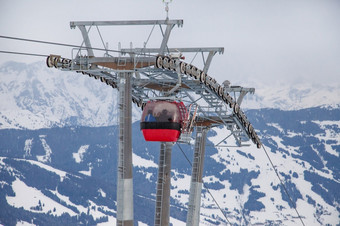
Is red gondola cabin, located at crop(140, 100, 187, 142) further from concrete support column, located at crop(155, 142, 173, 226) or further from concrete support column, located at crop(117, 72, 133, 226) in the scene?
concrete support column, located at crop(155, 142, 173, 226)

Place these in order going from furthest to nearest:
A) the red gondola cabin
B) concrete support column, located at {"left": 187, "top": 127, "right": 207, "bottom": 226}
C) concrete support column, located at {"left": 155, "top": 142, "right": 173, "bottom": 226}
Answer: concrete support column, located at {"left": 187, "top": 127, "right": 207, "bottom": 226}, concrete support column, located at {"left": 155, "top": 142, "right": 173, "bottom": 226}, the red gondola cabin

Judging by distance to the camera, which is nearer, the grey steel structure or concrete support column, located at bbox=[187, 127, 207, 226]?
the grey steel structure

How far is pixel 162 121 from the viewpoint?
167 ft

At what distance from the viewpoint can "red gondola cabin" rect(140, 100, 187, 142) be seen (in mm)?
50812

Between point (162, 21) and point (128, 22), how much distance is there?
7.16 ft

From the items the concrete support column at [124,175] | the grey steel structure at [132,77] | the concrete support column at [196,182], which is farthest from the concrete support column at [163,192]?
the concrete support column at [124,175]

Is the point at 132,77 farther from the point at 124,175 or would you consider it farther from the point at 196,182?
the point at 196,182

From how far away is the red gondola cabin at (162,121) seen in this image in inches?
2000

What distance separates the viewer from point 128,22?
2010 inches

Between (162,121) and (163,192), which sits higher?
(162,121)

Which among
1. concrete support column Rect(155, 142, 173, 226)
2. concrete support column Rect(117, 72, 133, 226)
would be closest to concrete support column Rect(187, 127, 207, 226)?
concrete support column Rect(155, 142, 173, 226)

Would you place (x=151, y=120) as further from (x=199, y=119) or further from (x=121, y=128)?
(x=199, y=119)

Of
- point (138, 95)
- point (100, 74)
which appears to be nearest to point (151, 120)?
point (100, 74)

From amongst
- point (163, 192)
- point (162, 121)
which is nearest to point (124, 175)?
point (162, 121)
